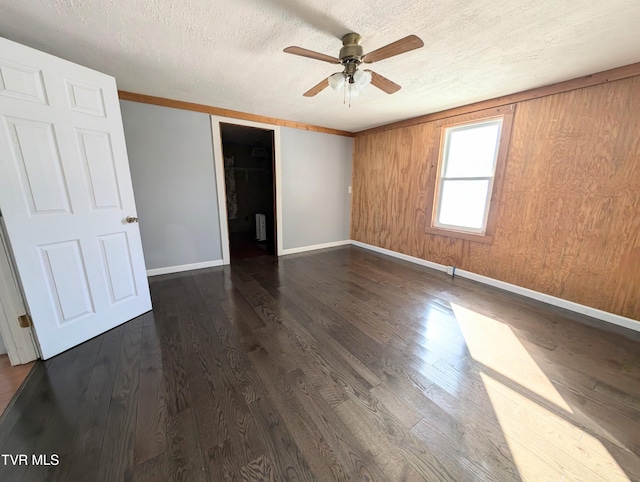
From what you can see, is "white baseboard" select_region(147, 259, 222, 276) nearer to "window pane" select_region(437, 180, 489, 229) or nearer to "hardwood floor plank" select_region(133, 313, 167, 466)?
"hardwood floor plank" select_region(133, 313, 167, 466)

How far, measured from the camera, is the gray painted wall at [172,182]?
9.66 ft

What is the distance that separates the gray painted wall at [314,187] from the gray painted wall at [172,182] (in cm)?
124

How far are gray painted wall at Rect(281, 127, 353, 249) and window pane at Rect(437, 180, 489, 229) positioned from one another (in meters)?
1.98

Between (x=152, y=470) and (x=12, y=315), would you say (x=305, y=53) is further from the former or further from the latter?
(x=12, y=315)

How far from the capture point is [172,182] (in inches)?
126

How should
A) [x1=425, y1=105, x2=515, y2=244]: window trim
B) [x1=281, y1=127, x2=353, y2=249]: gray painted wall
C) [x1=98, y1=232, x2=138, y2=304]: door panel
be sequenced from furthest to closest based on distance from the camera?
[x1=281, y1=127, x2=353, y2=249]: gray painted wall, [x1=425, y1=105, x2=515, y2=244]: window trim, [x1=98, y1=232, x2=138, y2=304]: door panel

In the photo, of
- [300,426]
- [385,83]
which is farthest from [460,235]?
[300,426]

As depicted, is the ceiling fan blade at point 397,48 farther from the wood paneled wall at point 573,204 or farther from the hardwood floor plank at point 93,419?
the hardwood floor plank at point 93,419

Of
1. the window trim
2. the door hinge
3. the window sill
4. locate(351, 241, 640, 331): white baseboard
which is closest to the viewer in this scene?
the door hinge

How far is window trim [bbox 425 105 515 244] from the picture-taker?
9.19ft

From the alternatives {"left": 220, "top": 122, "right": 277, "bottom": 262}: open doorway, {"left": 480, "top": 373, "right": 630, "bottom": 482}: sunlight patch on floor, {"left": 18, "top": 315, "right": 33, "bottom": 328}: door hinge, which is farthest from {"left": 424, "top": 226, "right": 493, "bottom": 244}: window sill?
{"left": 18, "top": 315, "right": 33, "bottom": 328}: door hinge

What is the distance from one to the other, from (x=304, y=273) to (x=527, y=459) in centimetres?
267

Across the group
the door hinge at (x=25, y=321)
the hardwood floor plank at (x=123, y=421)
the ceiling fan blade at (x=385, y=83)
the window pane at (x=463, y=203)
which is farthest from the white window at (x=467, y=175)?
the door hinge at (x=25, y=321)

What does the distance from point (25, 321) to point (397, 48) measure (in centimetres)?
312
